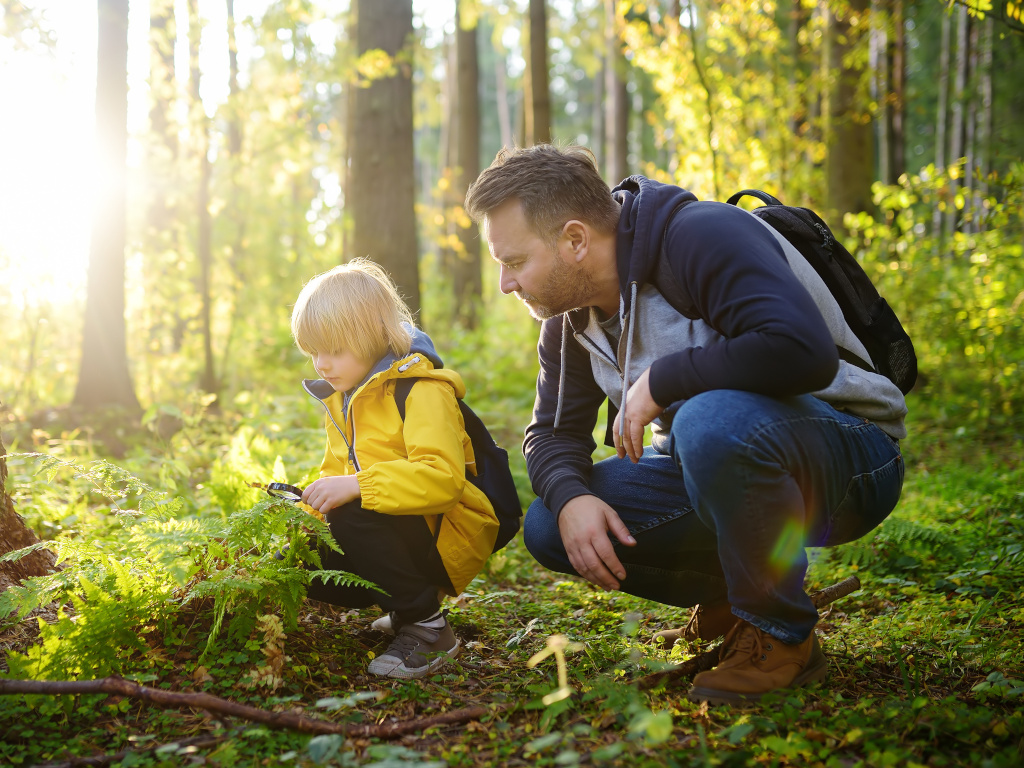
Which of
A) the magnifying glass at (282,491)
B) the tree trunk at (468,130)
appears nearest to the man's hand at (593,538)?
the magnifying glass at (282,491)

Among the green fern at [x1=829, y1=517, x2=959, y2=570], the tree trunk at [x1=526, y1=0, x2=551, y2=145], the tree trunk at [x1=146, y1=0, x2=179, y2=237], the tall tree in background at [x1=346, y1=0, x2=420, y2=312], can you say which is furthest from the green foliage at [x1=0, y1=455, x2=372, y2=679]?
the tree trunk at [x1=526, y1=0, x2=551, y2=145]

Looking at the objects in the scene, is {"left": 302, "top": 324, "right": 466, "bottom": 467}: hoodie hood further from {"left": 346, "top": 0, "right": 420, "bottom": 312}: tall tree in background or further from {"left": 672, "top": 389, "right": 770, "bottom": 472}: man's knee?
{"left": 346, "top": 0, "right": 420, "bottom": 312}: tall tree in background

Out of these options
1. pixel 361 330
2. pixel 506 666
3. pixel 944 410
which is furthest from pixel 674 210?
pixel 944 410

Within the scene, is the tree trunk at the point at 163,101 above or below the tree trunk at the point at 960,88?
below

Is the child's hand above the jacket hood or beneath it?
beneath

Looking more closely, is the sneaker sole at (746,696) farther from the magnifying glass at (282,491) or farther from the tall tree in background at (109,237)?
the tall tree in background at (109,237)

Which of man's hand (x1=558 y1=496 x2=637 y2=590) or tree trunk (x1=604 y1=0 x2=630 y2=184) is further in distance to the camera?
tree trunk (x1=604 y1=0 x2=630 y2=184)

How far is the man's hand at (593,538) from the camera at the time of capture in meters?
2.40

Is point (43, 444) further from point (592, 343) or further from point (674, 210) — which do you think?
point (674, 210)

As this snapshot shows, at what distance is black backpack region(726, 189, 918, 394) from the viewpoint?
8.05 ft

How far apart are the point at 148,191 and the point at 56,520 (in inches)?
236

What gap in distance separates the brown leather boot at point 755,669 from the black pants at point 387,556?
96 cm

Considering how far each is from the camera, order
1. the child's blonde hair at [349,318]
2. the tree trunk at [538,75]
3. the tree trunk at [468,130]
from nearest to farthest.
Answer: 1. the child's blonde hair at [349,318]
2. the tree trunk at [538,75]
3. the tree trunk at [468,130]

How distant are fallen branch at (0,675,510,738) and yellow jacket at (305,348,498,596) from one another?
0.69 m
